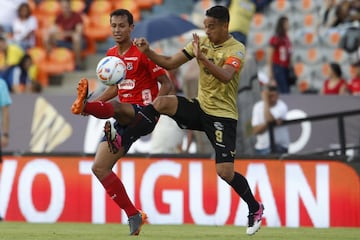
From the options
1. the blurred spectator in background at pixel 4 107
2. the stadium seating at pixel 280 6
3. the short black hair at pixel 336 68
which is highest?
the stadium seating at pixel 280 6

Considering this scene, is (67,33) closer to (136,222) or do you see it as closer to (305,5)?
(305,5)

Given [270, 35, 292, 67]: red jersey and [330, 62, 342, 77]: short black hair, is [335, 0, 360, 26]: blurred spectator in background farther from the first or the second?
[330, 62, 342, 77]: short black hair

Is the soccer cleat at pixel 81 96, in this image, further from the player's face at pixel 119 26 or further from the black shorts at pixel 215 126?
the black shorts at pixel 215 126

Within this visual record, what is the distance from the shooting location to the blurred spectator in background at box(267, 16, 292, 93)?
20.5 metres

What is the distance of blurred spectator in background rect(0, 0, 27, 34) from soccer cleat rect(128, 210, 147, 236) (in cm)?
1173

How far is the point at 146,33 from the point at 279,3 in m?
4.62

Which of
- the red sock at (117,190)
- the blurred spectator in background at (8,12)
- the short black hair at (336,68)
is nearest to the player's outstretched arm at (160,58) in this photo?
the red sock at (117,190)

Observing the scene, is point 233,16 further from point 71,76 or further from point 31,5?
point 31,5

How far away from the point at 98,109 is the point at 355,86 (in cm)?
837

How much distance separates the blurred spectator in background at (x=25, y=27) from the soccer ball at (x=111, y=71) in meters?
11.1

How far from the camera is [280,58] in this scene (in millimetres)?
20594

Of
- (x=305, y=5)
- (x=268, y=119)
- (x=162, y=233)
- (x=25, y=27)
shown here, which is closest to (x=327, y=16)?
(x=305, y=5)

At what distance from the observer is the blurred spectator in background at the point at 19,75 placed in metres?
21.2

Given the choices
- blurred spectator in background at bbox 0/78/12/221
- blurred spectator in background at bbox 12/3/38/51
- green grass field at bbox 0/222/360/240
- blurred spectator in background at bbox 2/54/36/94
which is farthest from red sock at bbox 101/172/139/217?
blurred spectator in background at bbox 12/3/38/51
